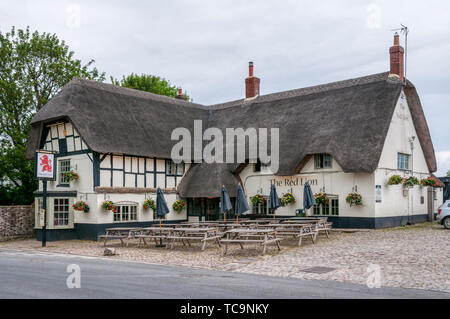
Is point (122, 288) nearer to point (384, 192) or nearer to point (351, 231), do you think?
point (351, 231)

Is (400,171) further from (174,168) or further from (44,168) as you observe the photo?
(44,168)

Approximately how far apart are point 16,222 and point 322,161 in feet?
52.2

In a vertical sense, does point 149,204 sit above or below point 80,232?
above

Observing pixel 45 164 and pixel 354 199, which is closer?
pixel 45 164

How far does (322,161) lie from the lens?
936 inches

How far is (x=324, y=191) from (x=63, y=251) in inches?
487

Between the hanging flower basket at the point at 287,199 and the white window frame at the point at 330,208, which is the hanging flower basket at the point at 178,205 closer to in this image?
the hanging flower basket at the point at 287,199

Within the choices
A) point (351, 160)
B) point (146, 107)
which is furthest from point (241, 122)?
point (351, 160)

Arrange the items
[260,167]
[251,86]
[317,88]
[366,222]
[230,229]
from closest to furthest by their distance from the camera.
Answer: [230,229] < [366,222] < [260,167] < [317,88] < [251,86]

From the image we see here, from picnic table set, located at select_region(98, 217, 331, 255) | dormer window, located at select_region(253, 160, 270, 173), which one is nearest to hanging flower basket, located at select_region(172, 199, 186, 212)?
picnic table set, located at select_region(98, 217, 331, 255)

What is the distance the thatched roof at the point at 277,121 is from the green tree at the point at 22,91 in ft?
18.6

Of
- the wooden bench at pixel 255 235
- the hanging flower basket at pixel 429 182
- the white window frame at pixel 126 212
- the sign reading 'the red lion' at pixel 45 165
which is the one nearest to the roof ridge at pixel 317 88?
the hanging flower basket at pixel 429 182

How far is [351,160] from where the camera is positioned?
21.5 m

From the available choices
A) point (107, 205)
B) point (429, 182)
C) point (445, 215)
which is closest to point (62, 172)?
point (107, 205)
